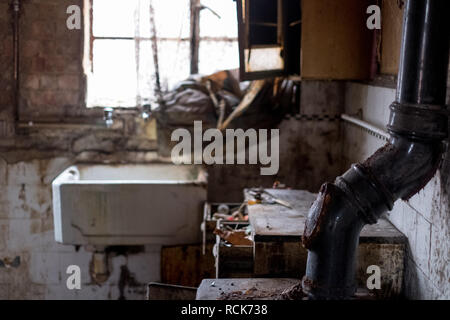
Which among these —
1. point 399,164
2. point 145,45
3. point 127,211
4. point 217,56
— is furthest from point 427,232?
point 145,45

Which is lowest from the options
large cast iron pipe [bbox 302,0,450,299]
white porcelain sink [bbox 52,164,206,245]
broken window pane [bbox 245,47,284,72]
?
white porcelain sink [bbox 52,164,206,245]

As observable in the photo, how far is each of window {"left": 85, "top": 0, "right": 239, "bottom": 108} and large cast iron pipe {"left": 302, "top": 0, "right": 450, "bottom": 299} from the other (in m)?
3.23

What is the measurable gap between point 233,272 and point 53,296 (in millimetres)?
2789

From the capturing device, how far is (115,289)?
555 centimetres

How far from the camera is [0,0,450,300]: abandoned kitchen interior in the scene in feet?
15.1

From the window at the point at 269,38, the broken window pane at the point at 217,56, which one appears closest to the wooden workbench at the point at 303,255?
the window at the point at 269,38

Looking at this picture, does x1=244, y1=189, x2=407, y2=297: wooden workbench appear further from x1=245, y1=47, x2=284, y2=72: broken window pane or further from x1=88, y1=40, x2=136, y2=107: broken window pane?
x1=88, y1=40, x2=136, y2=107: broken window pane

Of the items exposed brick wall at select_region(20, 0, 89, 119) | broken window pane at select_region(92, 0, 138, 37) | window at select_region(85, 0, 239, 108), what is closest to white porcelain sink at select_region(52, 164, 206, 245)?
exposed brick wall at select_region(20, 0, 89, 119)

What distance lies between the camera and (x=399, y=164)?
2816 mm

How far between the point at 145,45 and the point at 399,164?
3.67 metres

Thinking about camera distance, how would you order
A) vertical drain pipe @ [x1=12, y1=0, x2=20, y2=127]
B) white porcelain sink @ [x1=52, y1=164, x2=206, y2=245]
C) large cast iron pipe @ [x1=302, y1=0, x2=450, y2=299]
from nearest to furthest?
large cast iron pipe @ [x1=302, y1=0, x2=450, y2=299], white porcelain sink @ [x1=52, y1=164, x2=206, y2=245], vertical drain pipe @ [x1=12, y1=0, x2=20, y2=127]

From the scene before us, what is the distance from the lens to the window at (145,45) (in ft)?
18.7

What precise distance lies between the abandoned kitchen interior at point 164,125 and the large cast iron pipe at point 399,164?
113 cm

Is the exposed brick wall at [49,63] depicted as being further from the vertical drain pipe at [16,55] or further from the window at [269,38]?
the window at [269,38]
